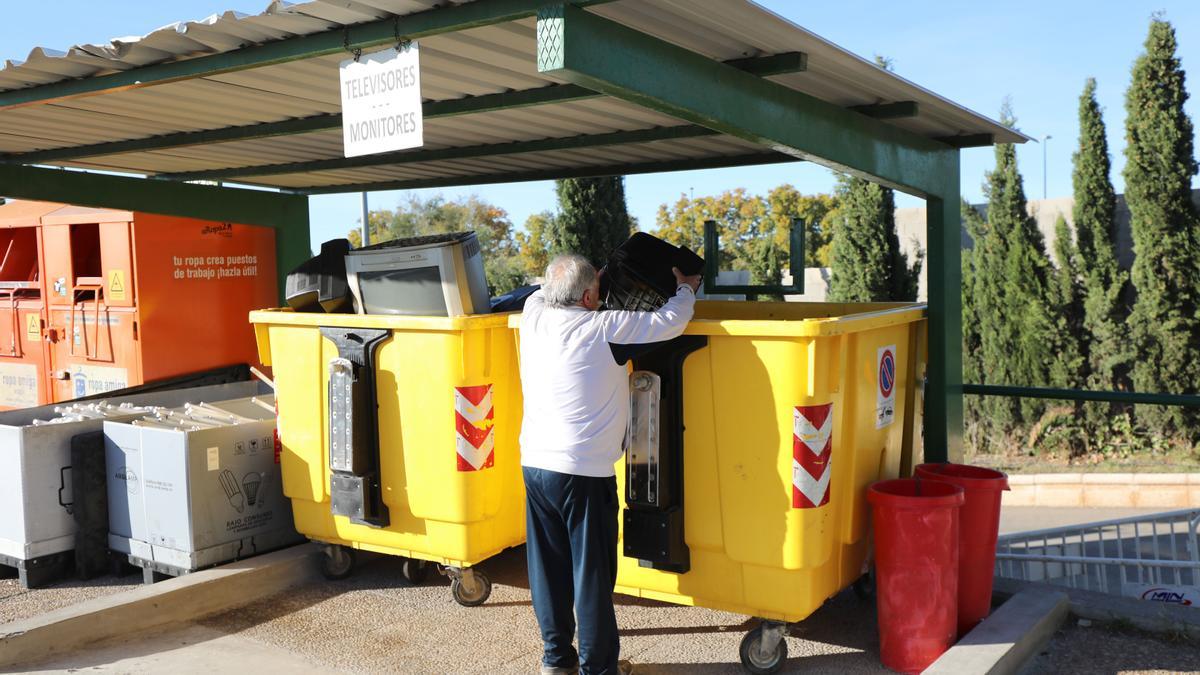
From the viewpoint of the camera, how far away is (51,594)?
5.43 metres

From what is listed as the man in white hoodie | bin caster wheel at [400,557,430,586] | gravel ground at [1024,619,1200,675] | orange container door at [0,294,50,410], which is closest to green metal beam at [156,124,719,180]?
orange container door at [0,294,50,410]

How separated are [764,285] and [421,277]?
1.87 metres

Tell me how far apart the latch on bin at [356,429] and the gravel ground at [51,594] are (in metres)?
1.42

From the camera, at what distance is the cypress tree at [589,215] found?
60.7ft

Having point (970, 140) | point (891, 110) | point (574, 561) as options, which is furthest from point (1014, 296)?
point (574, 561)

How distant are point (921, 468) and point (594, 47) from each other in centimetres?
273

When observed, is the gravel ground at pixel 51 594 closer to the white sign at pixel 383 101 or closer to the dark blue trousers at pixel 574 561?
the dark blue trousers at pixel 574 561

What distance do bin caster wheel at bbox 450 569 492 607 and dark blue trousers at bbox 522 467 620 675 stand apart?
1.10 meters

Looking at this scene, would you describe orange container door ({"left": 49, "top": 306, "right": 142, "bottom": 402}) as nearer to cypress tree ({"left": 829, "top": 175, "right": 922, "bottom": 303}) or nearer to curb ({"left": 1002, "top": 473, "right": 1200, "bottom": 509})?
curb ({"left": 1002, "top": 473, "right": 1200, "bottom": 509})

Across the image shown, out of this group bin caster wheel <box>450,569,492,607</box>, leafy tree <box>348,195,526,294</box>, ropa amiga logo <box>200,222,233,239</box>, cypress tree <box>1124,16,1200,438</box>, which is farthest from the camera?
leafy tree <box>348,195,526,294</box>

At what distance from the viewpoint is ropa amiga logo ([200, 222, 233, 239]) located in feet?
26.2

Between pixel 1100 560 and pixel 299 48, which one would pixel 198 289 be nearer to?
pixel 299 48

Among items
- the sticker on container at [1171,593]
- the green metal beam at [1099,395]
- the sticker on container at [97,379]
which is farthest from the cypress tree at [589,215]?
the green metal beam at [1099,395]

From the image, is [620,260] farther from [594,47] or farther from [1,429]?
[1,429]
